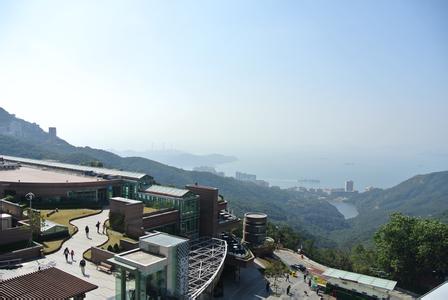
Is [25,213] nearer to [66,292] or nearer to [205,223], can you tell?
[205,223]

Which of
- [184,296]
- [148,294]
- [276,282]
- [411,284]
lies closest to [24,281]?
[148,294]

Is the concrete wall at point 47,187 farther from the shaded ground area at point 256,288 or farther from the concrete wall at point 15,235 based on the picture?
the shaded ground area at point 256,288

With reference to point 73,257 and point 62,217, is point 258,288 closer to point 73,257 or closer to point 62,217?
point 73,257

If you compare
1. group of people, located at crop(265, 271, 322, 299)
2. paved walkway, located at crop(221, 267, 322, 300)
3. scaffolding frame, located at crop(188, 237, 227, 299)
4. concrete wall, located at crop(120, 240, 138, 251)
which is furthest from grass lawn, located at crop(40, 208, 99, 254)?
group of people, located at crop(265, 271, 322, 299)

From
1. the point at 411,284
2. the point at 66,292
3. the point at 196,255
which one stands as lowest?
the point at 411,284

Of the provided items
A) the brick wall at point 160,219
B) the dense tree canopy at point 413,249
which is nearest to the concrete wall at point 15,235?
the brick wall at point 160,219

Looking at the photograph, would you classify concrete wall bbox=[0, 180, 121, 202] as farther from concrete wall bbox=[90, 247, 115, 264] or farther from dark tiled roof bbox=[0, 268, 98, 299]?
dark tiled roof bbox=[0, 268, 98, 299]

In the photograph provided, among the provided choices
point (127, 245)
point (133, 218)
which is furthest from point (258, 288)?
point (127, 245)
